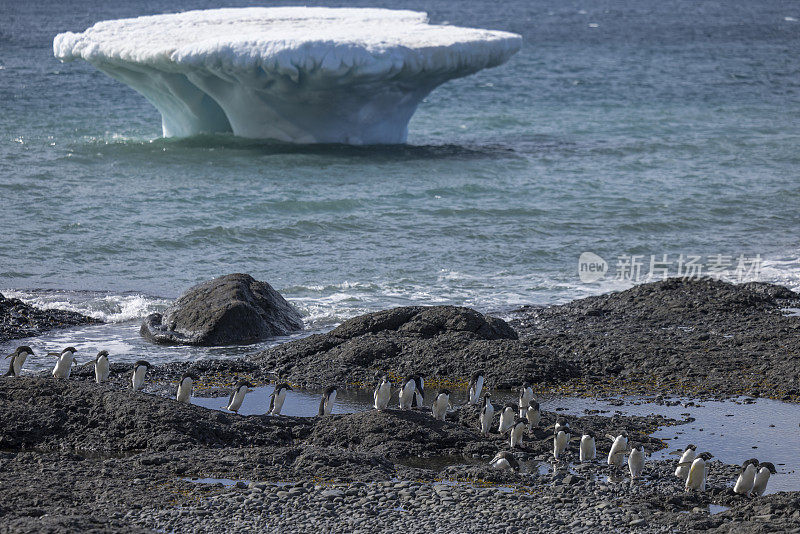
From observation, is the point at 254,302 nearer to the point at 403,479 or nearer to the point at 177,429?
the point at 177,429

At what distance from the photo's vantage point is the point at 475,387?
13.5m

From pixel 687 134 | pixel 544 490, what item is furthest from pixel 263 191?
pixel 544 490

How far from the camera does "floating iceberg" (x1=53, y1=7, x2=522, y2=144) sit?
2709 cm

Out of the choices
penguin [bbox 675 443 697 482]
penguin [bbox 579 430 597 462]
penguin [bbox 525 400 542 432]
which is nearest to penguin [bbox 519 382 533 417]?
penguin [bbox 525 400 542 432]

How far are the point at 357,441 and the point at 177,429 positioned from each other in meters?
1.91

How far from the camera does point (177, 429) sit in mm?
12078

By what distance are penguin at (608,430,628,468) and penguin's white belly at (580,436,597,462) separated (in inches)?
8.2

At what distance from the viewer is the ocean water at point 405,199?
2084 cm

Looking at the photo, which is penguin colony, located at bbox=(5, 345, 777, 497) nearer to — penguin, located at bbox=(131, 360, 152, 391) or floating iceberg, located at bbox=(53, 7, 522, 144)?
penguin, located at bbox=(131, 360, 152, 391)

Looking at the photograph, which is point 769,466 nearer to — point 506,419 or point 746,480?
point 746,480

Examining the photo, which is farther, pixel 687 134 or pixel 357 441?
pixel 687 134

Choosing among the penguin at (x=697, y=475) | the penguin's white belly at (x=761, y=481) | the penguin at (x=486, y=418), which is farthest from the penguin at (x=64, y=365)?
the penguin's white belly at (x=761, y=481)

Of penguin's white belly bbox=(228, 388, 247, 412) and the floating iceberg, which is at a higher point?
the floating iceberg

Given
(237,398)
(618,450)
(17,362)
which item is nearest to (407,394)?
(237,398)
